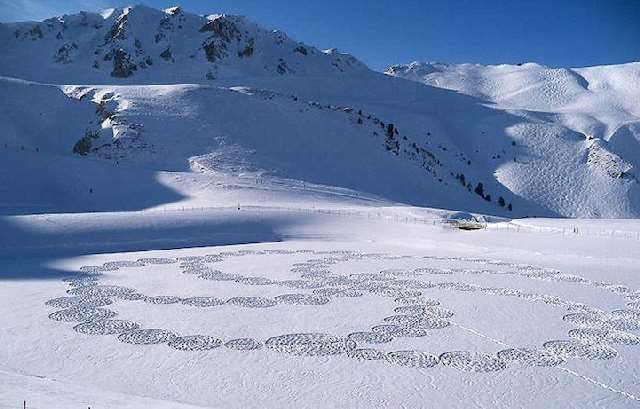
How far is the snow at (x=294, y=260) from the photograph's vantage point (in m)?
9.73

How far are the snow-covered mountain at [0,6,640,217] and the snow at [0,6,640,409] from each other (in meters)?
0.35

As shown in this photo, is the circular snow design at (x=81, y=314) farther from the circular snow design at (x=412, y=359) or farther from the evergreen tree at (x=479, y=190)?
the evergreen tree at (x=479, y=190)

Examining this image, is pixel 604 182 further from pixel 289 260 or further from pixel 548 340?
pixel 548 340

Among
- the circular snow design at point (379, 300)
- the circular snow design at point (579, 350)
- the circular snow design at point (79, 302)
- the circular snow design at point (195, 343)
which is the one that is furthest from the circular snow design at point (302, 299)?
the circular snow design at point (579, 350)

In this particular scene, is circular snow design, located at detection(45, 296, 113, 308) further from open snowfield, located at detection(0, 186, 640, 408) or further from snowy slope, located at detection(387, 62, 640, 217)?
snowy slope, located at detection(387, 62, 640, 217)

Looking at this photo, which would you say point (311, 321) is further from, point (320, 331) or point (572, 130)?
point (572, 130)

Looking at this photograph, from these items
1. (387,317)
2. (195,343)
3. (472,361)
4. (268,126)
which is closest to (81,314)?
(195,343)

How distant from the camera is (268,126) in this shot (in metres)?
57.5

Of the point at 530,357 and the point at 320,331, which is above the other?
the point at 530,357

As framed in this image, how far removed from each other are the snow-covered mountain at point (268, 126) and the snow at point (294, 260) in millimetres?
352

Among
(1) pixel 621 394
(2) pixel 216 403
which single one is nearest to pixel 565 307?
(1) pixel 621 394

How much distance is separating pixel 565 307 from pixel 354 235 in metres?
15.1

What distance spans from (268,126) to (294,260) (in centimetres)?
3692

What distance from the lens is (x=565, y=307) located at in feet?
49.6
